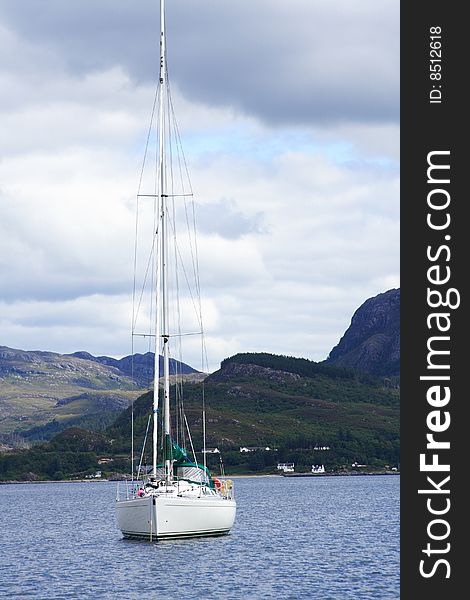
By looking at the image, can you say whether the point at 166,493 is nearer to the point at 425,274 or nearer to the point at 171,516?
the point at 171,516

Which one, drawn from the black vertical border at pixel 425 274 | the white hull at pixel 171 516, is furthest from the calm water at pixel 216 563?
the black vertical border at pixel 425 274

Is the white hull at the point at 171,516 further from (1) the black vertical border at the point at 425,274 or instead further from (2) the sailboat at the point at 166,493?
(1) the black vertical border at the point at 425,274

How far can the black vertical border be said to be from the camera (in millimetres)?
32188

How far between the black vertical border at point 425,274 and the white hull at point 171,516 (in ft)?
141

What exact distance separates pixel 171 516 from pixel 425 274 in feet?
156

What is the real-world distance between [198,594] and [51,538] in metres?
49.5

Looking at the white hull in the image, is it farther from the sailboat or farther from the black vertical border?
the black vertical border

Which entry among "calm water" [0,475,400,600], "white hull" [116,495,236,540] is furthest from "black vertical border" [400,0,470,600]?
"white hull" [116,495,236,540]

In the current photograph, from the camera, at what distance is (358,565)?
72.9 meters

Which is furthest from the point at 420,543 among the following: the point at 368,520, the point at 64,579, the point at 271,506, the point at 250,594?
the point at 271,506

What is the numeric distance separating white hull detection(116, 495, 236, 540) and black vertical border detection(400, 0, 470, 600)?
42895 mm

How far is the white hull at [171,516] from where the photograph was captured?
75.8 m

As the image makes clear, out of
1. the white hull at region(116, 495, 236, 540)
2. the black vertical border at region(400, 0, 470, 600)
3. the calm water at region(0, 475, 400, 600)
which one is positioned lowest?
the calm water at region(0, 475, 400, 600)

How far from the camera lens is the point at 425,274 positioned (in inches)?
1288
